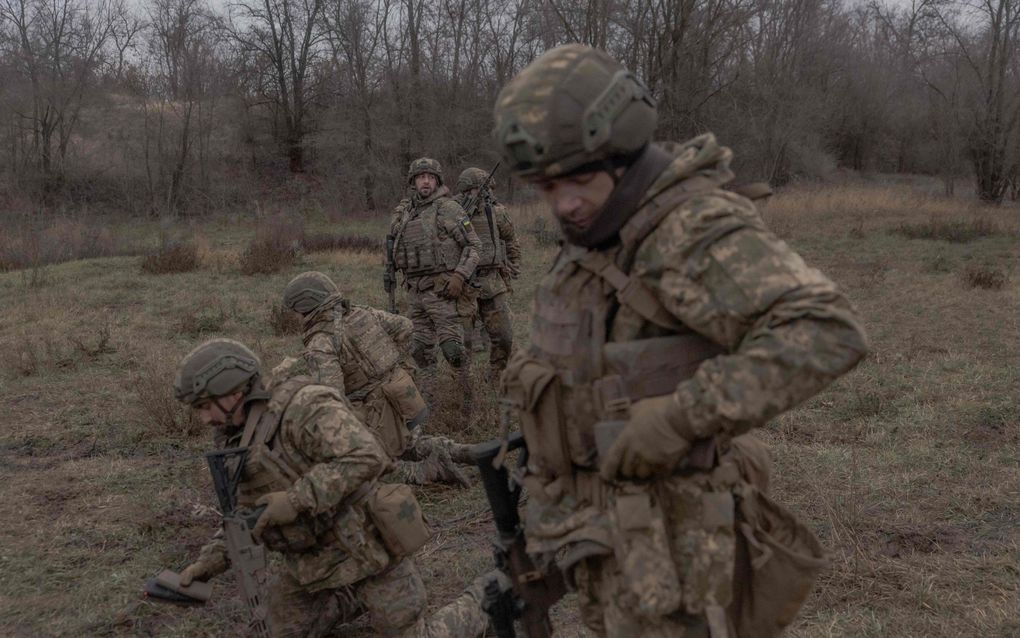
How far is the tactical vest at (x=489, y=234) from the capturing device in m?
7.71

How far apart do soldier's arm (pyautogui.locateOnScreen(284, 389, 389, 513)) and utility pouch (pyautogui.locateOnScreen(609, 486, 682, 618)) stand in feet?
4.95

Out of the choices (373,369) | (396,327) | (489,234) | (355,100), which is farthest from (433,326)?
(355,100)

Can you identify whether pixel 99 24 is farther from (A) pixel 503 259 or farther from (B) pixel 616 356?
(B) pixel 616 356

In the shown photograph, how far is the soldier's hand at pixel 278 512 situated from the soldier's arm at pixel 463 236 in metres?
4.14

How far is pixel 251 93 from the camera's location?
31109 mm

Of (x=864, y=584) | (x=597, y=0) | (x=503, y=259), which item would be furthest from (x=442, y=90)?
(x=864, y=584)

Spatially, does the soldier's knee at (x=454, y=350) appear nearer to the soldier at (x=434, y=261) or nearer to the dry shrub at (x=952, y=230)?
the soldier at (x=434, y=261)

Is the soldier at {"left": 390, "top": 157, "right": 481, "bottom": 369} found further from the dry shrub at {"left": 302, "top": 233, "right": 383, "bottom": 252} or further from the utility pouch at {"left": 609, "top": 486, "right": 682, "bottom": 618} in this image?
the dry shrub at {"left": 302, "top": 233, "right": 383, "bottom": 252}

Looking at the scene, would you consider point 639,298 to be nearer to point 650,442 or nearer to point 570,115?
point 650,442

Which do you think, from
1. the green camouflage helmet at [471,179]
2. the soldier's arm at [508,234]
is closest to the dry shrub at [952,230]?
the soldier's arm at [508,234]

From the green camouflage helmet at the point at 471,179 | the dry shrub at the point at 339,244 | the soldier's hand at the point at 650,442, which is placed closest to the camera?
the soldier's hand at the point at 650,442

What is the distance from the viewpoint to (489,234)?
311 inches

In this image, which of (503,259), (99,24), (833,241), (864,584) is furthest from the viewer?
(99,24)

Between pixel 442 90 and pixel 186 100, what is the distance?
9.12 meters
